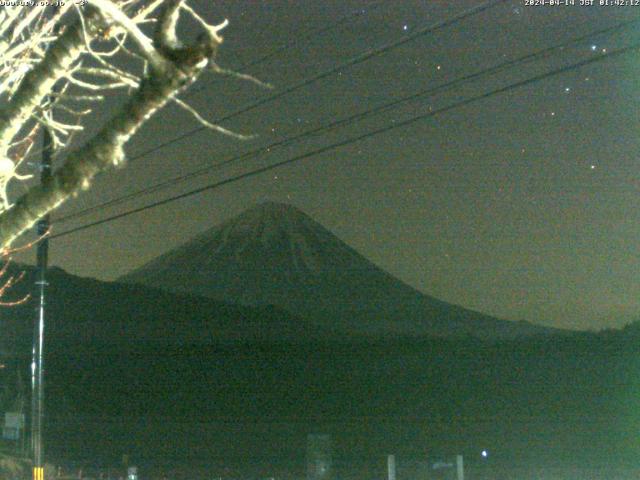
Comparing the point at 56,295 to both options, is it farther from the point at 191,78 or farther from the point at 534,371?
the point at 191,78

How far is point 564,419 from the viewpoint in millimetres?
53500

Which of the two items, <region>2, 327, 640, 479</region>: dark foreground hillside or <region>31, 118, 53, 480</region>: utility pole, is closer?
<region>31, 118, 53, 480</region>: utility pole

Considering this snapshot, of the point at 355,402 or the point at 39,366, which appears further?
the point at 355,402

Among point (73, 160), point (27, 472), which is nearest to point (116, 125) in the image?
point (73, 160)

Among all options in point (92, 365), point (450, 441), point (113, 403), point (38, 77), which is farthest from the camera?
point (92, 365)

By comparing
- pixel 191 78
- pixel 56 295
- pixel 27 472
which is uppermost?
pixel 56 295

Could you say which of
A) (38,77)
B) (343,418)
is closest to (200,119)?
(38,77)

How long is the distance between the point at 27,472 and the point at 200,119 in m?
19.1

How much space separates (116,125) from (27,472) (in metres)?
19.7

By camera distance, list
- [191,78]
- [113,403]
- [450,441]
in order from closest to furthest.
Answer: [191,78] < [450,441] < [113,403]

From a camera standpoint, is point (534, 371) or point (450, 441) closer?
point (450, 441)

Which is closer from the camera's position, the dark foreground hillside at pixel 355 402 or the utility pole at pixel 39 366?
the utility pole at pixel 39 366

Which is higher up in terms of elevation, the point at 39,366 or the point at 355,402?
the point at 355,402

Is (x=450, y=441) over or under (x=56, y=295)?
under
